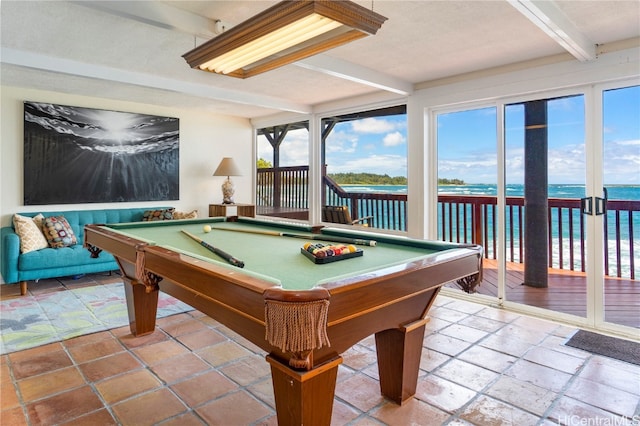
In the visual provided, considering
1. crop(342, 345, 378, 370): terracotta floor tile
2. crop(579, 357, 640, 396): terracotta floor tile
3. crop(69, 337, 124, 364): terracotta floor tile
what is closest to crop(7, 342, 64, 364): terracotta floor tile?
crop(69, 337, 124, 364): terracotta floor tile

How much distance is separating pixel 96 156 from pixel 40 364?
129 inches

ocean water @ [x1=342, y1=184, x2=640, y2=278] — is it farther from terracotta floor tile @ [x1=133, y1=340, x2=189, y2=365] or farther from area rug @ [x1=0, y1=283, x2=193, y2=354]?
area rug @ [x1=0, y1=283, x2=193, y2=354]

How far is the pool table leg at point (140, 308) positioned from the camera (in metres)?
3.00

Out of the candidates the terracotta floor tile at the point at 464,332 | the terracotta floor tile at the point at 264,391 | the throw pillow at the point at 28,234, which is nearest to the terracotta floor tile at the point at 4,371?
the terracotta floor tile at the point at 264,391

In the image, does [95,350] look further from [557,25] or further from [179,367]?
[557,25]

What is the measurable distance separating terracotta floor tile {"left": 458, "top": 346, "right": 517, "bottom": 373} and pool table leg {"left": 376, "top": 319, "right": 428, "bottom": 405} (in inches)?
27.3

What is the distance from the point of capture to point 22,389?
227 cm

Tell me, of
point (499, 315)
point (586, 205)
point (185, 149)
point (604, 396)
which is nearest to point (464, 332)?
point (499, 315)

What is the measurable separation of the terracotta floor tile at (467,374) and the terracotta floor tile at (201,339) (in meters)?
1.68

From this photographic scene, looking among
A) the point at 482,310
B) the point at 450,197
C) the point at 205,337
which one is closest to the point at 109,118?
the point at 205,337

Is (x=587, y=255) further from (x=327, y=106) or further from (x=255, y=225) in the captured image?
(x=327, y=106)

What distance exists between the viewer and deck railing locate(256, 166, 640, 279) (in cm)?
350

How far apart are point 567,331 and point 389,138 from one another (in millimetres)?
2902

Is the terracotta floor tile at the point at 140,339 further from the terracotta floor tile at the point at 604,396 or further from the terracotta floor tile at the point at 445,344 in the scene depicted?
the terracotta floor tile at the point at 604,396
